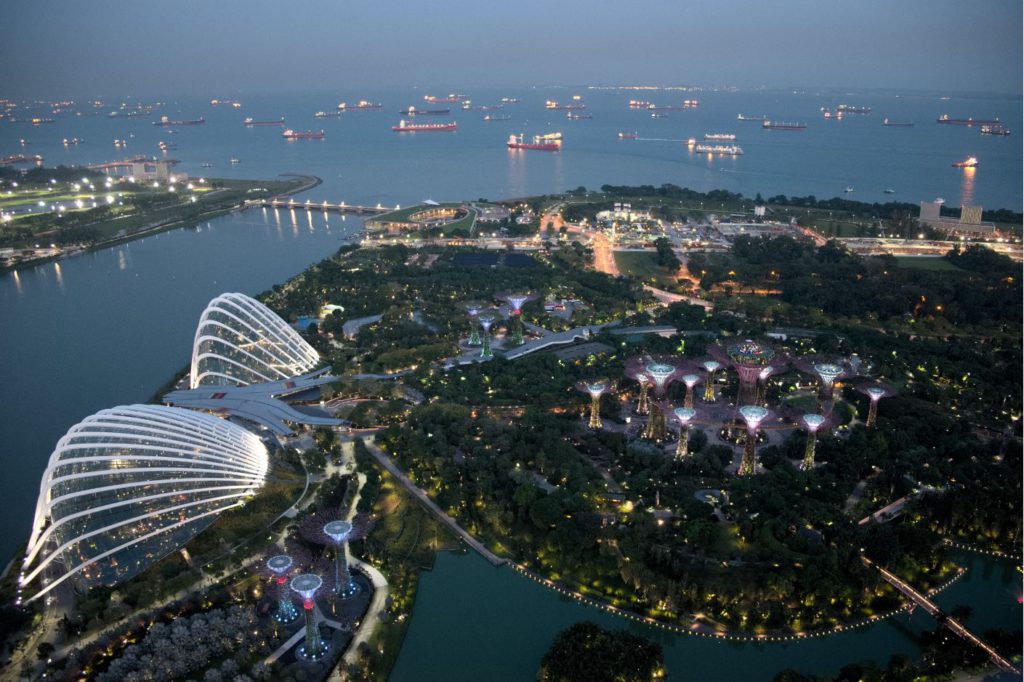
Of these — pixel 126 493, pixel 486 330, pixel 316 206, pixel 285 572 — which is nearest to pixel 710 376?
pixel 486 330

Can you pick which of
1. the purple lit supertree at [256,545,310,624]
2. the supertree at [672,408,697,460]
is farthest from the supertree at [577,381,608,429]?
the purple lit supertree at [256,545,310,624]

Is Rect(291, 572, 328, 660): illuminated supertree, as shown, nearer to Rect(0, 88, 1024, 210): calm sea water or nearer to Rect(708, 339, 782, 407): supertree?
Rect(708, 339, 782, 407): supertree

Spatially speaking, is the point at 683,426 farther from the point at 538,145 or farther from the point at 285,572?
the point at 538,145

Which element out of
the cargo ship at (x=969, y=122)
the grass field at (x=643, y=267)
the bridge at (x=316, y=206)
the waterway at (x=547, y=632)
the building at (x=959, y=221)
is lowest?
the waterway at (x=547, y=632)

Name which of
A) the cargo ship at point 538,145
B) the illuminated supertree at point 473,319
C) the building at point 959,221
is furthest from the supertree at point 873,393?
the cargo ship at point 538,145

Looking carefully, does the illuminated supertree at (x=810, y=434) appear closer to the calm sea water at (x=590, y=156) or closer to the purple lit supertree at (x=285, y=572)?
the purple lit supertree at (x=285, y=572)

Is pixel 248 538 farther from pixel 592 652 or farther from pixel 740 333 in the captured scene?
pixel 740 333
